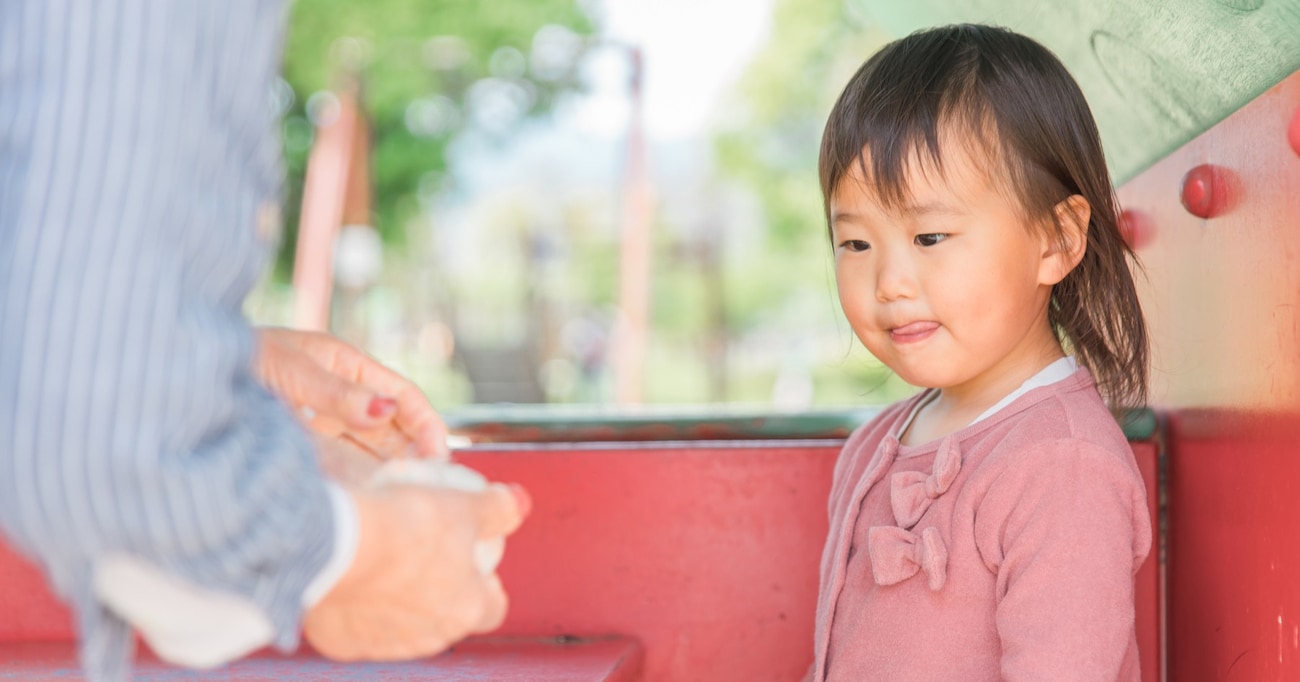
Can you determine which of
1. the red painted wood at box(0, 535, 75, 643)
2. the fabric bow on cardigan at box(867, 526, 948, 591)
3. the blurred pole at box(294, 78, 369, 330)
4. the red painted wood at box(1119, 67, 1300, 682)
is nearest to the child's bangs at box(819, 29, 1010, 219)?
the red painted wood at box(1119, 67, 1300, 682)

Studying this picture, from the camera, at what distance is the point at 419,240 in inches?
523

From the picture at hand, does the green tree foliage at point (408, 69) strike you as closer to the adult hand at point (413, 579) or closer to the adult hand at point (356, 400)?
the adult hand at point (356, 400)

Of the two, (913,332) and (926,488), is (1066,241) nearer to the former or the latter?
(913,332)

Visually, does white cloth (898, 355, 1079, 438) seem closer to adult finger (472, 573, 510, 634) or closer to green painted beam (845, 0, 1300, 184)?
green painted beam (845, 0, 1300, 184)

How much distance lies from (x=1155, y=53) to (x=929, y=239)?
349mm

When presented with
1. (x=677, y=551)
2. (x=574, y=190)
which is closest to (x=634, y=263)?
(x=574, y=190)

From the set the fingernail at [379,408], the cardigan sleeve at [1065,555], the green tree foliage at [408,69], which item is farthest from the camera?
the green tree foliage at [408,69]

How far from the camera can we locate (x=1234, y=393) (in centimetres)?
127

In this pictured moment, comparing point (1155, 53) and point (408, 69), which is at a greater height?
point (408, 69)

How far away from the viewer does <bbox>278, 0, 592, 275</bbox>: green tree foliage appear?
35.0ft

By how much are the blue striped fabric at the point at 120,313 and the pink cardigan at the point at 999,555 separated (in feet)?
2.43

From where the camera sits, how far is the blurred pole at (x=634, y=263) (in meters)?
9.01

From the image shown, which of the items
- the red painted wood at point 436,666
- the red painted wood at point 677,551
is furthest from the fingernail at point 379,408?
the red painted wood at point 677,551

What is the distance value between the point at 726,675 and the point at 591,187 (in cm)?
1447
